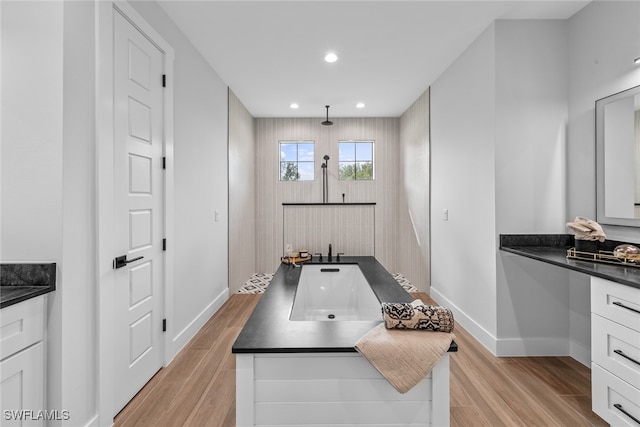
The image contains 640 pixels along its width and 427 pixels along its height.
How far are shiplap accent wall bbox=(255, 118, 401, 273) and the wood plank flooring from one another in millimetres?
2756

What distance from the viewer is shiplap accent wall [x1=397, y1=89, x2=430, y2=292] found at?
4.14 m

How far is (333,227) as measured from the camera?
419 centimetres

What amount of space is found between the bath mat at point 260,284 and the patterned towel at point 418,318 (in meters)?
2.69

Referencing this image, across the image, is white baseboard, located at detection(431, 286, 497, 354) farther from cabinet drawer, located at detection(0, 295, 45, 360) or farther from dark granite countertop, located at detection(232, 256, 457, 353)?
cabinet drawer, located at detection(0, 295, 45, 360)

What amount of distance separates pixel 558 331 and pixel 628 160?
4.55 ft

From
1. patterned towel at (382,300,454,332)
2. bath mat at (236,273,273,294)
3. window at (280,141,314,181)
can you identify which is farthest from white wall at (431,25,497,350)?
bath mat at (236,273,273,294)

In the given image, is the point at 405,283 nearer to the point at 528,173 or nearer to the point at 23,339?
the point at 528,173

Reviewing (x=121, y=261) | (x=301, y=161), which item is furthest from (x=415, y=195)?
(x=121, y=261)

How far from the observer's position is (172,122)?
2.41m

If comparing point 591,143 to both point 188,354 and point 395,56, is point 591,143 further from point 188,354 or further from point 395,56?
point 188,354

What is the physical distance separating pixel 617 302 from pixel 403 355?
1176mm

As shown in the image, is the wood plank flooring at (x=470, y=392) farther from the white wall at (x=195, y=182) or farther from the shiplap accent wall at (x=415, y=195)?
the shiplap accent wall at (x=415, y=195)

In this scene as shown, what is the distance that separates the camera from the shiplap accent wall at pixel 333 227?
4094 millimetres

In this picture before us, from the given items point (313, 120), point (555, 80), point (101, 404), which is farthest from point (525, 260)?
point (313, 120)
